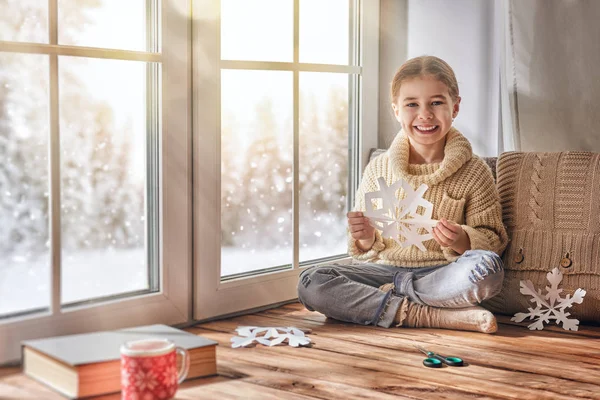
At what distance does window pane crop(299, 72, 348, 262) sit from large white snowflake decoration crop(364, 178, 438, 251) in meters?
0.36

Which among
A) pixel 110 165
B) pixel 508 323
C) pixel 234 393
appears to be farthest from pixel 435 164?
pixel 234 393

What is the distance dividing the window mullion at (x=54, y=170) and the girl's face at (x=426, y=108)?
957mm

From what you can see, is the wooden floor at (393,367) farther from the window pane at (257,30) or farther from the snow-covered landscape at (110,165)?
the window pane at (257,30)

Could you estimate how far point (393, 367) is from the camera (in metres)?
1.63

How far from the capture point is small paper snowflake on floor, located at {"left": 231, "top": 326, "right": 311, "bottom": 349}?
1820 millimetres

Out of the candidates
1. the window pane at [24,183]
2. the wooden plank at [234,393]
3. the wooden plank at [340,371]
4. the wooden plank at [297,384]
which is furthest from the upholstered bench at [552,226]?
the window pane at [24,183]

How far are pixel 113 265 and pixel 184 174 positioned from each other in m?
0.30

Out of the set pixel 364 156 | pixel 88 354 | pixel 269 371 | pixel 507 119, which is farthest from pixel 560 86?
pixel 88 354

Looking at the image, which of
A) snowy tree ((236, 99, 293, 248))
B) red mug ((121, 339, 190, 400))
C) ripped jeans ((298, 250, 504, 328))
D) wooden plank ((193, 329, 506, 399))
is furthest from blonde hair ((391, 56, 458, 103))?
red mug ((121, 339, 190, 400))

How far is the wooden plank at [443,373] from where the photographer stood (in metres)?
1.47

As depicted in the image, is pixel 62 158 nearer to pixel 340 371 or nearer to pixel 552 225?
pixel 340 371

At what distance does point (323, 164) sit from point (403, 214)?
1.60 feet

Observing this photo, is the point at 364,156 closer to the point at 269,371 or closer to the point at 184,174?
the point at 184,174

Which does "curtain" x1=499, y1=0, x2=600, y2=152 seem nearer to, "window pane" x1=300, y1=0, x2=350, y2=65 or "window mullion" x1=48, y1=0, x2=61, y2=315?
"window pane" x1=300, y1=0, x2=350, y2=65
